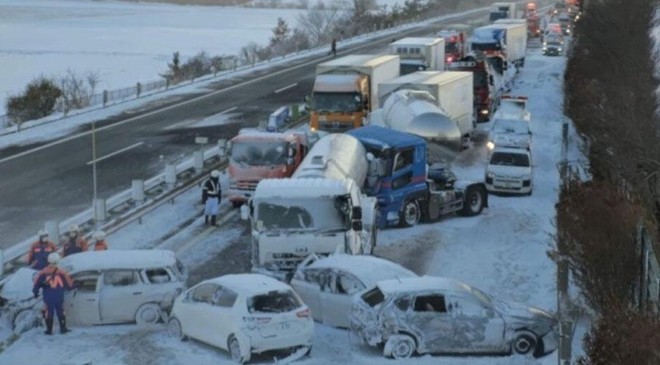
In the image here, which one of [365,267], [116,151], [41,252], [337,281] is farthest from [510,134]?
[41,252]

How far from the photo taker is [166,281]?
1819 centimetres

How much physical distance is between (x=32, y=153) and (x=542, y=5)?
125 meters

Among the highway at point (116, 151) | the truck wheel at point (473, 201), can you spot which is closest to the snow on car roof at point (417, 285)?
the truck wheel at point (473, 201)

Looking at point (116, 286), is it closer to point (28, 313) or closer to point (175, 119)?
point (28, 313)

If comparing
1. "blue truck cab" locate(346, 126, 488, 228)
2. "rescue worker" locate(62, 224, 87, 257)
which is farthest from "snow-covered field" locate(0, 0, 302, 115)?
"rescue worker" locate(62, 224, 87, 257)

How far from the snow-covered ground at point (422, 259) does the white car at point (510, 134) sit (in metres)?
1.06

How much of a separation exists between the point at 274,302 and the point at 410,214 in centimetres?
1095

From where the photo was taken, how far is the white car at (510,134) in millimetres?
33656

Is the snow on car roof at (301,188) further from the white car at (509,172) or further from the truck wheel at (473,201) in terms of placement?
the white car at (509,172)

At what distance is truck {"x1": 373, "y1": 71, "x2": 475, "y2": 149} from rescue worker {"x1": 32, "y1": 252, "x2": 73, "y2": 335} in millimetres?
17877

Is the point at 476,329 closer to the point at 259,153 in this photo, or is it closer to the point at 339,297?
the point at 339,297

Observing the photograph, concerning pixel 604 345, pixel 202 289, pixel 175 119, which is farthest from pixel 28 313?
pixel 175 119

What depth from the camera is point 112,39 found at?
12288cm

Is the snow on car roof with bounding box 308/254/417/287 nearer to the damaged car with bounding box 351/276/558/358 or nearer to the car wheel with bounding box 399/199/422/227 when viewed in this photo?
the damaged car with bounding box 351/276/558/358
